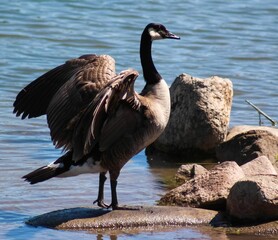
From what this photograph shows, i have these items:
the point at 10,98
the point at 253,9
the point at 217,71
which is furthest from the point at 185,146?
the point at 253,9

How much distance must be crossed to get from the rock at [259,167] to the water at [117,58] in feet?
3.46

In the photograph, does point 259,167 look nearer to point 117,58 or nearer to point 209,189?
point 209,189

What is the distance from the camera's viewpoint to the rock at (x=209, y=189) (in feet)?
29.5

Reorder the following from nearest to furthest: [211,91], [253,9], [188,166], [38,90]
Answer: [38,90] < [188,166] < [211,91] < [253,9]

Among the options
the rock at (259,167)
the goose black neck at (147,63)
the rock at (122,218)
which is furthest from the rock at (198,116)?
the rock at (122,218)

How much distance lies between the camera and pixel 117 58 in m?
17.6

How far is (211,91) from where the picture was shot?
11.3 meters

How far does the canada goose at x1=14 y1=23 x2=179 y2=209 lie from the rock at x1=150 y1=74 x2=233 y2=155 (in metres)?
2.14

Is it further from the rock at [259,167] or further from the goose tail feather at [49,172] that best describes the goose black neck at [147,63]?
the rock at [259,167]

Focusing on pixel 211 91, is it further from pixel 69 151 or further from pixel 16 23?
pixel 16 23

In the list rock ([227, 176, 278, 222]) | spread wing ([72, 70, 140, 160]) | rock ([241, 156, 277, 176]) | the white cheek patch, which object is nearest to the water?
rock ([227, 176, 278, 222])

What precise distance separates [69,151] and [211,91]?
2916 millimetres

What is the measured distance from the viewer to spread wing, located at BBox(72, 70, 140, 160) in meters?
8.28

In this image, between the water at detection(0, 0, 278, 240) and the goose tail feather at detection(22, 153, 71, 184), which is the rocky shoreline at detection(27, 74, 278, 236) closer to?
the water at detection(0, 0, 278, 240)
